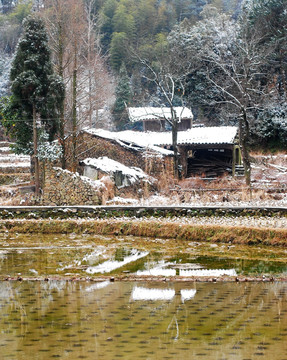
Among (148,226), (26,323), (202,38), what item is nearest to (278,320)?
(26,323)

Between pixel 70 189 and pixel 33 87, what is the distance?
5063mm

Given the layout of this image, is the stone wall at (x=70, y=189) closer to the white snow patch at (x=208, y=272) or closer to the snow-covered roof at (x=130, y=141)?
the snow-covered roof at (x=130, y=141)

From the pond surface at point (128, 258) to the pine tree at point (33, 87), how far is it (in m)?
8.46

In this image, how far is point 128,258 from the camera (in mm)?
12523

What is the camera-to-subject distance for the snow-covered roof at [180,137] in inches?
1141

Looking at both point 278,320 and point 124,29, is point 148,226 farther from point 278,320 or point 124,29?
point 124,29

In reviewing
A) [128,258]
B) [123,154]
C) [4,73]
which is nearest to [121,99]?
[4,73]

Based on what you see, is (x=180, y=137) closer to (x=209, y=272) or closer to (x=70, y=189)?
(x=70, y=189)

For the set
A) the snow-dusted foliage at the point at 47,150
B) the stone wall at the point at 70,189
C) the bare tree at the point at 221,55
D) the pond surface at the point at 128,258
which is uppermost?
the bare tree at the point at 221,55

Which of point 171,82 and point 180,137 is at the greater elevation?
point 171,82

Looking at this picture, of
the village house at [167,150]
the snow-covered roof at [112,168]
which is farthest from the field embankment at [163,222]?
the village house at [167,150]

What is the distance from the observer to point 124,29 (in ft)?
225

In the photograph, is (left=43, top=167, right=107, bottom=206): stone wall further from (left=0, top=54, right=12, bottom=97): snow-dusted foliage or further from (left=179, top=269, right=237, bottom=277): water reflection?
(left=0, top=54, right=12, bottom=97): snow-dusted foliage

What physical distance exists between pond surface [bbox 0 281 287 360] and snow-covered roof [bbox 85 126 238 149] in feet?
63.5
